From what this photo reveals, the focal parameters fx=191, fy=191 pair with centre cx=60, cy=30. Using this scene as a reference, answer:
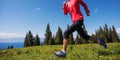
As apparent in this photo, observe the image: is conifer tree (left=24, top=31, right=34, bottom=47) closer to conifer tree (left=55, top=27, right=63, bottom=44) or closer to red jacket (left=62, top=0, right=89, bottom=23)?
conifer tree (left=55, top=27, right=63, bottom=44)

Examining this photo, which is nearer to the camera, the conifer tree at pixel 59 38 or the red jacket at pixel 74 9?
the red jacket at pixel 74 9

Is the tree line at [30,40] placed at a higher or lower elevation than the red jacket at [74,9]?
higher

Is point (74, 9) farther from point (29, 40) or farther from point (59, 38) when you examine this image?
point (29, 40)

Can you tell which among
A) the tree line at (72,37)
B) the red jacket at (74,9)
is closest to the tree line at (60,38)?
the tree line at (72,37)

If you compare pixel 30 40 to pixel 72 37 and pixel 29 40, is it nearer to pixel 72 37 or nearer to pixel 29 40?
pixel 29 40

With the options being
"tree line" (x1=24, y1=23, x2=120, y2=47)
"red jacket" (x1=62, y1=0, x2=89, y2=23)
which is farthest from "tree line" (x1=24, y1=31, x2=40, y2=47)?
"red jacket" (x1=62, y1=0, x2=89, y2=23)

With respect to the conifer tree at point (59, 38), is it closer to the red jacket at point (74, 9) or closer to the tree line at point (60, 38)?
the tree line at point (60, 38)

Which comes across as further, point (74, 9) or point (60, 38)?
point (60, 38)

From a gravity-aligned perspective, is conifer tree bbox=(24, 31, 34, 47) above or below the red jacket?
above

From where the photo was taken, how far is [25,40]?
13588 cm

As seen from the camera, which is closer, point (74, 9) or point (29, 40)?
point (74, 9)

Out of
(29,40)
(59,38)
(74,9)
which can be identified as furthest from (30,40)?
(74,9)

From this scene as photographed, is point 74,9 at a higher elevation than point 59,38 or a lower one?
lower

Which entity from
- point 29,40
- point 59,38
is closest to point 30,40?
point 29,40
